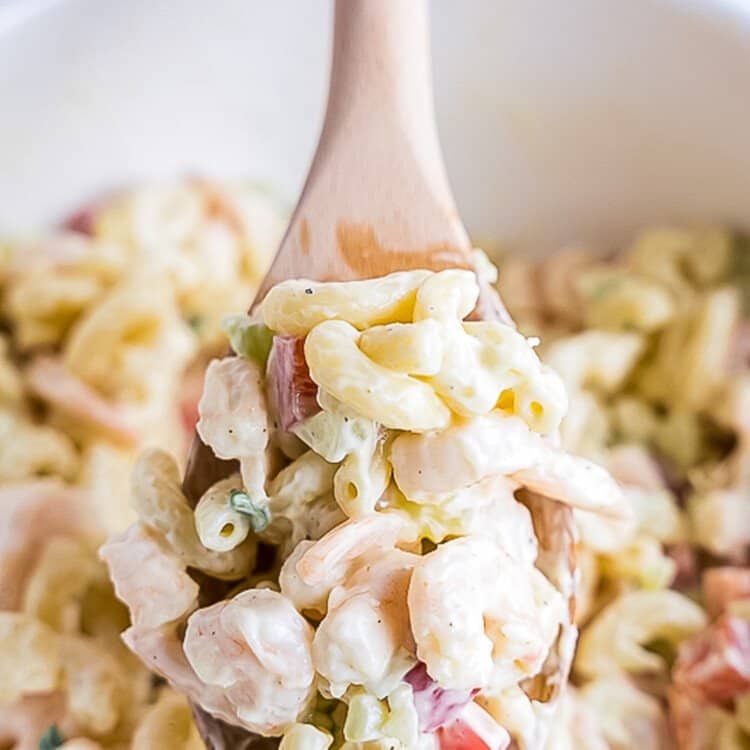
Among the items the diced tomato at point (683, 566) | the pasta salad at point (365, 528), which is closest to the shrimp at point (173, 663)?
the pasta salad at point (365, 528)

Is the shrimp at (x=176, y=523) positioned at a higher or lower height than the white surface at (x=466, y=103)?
lower

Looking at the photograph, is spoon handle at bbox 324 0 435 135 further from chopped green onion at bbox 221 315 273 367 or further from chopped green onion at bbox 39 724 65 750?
chopped green onion at bbox 39 724 65 750

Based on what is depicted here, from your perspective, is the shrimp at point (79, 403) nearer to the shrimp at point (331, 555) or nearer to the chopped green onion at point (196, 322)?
the chopped green onion at point (196, 322)

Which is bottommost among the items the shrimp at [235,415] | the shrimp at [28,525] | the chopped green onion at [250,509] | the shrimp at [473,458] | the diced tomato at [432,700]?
the shrimp at [28,525]

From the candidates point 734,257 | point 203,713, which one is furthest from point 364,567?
point 734,257

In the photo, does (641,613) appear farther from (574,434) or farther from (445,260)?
(445,260)

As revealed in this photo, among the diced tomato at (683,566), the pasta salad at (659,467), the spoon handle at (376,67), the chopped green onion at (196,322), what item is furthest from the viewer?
the chopped green onion at (196,322)
